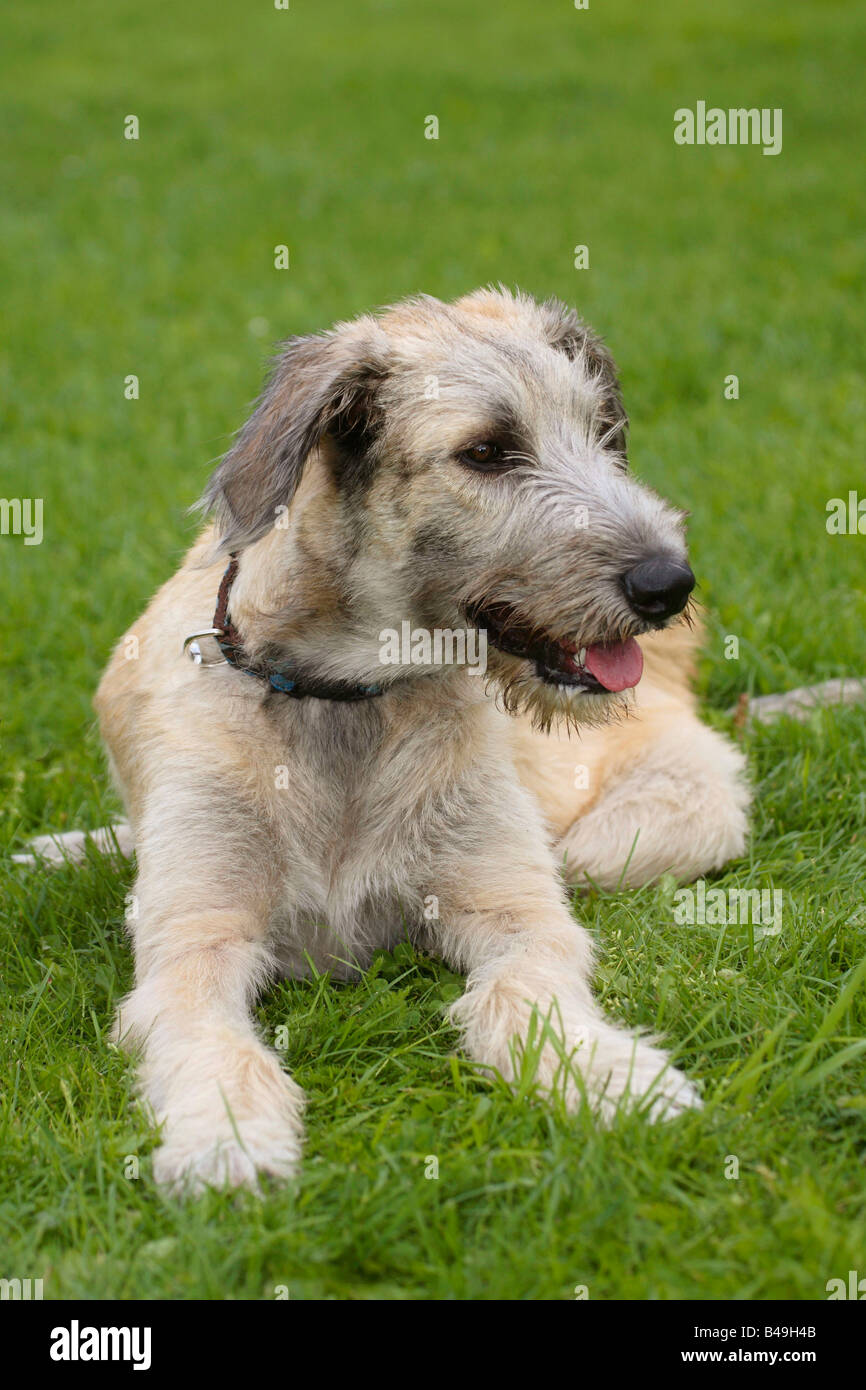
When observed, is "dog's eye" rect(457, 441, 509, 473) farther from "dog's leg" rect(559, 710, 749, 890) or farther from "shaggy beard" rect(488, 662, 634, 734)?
"dog's leg" rect(559, 710, 749, 890)

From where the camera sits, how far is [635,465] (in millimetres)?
7832

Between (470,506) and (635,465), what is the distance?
4291 millimetres

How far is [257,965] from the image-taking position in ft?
12.3

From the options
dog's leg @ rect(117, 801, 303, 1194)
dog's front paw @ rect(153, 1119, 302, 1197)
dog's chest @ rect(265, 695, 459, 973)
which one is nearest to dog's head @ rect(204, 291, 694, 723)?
dog's chest @ rect(265, 695, 459, 973)

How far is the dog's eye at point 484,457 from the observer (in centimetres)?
377

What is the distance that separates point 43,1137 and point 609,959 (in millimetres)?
1639

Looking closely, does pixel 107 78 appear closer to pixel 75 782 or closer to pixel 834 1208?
pixel 75 782

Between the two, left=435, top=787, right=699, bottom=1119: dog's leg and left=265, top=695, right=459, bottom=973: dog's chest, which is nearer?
left=435, top=787, right=699, bottom=1119: dog's leg

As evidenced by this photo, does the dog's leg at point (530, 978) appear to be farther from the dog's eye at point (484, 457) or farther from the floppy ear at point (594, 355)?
the floppy ear at point (594, 355)

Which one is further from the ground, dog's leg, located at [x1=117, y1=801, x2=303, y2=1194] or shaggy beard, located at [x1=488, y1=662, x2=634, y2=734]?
shaggy beard, located at [x1=488, y1=662, x2=634, y2=734]

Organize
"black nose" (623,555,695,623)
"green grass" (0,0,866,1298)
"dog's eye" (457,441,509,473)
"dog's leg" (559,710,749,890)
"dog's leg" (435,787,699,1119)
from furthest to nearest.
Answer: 1. "dog's leg" (559,710,749,890)
2. "dog's eye" (457,441,509,473)
3. "black nose" (623,555,695,623)
4. "dog's leg" (435,787,699,1119)
5. "green grass" (0,0,866,1298)

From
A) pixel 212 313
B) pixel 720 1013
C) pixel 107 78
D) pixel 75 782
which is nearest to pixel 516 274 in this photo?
pixel 212 313

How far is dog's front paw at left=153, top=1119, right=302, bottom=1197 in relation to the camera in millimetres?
3027
